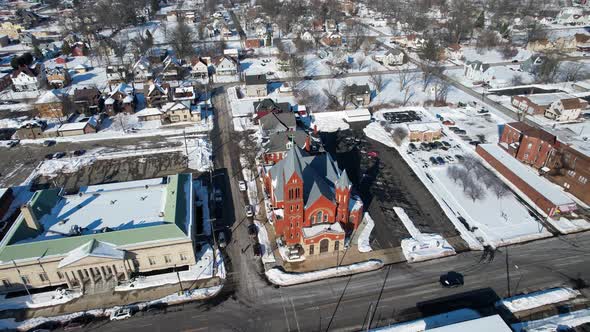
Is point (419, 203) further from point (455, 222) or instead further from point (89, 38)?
point (89, 38)

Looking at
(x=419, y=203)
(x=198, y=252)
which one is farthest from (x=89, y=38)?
(x=419, y=203)

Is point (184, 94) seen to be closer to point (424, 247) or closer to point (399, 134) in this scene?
point (399, 134)

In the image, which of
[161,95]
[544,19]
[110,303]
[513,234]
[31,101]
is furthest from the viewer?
[544,19]

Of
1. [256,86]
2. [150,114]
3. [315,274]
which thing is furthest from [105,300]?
[256,86]

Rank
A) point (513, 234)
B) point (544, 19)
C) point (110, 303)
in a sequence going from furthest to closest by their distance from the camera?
point (544, 19), point (513, 234), point (110, 303)

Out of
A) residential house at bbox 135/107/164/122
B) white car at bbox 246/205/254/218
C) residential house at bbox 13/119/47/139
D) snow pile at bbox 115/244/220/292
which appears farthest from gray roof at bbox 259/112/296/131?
residential house at bbox 13/119/47/139

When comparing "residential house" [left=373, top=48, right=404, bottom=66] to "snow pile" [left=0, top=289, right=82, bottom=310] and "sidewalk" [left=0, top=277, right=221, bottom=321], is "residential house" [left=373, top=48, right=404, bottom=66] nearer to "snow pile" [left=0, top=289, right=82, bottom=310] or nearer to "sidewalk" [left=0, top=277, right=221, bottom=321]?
"sidewalk" [left=0, top=277, right=221, bottom=321]

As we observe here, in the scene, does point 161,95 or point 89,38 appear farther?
point 89,38
